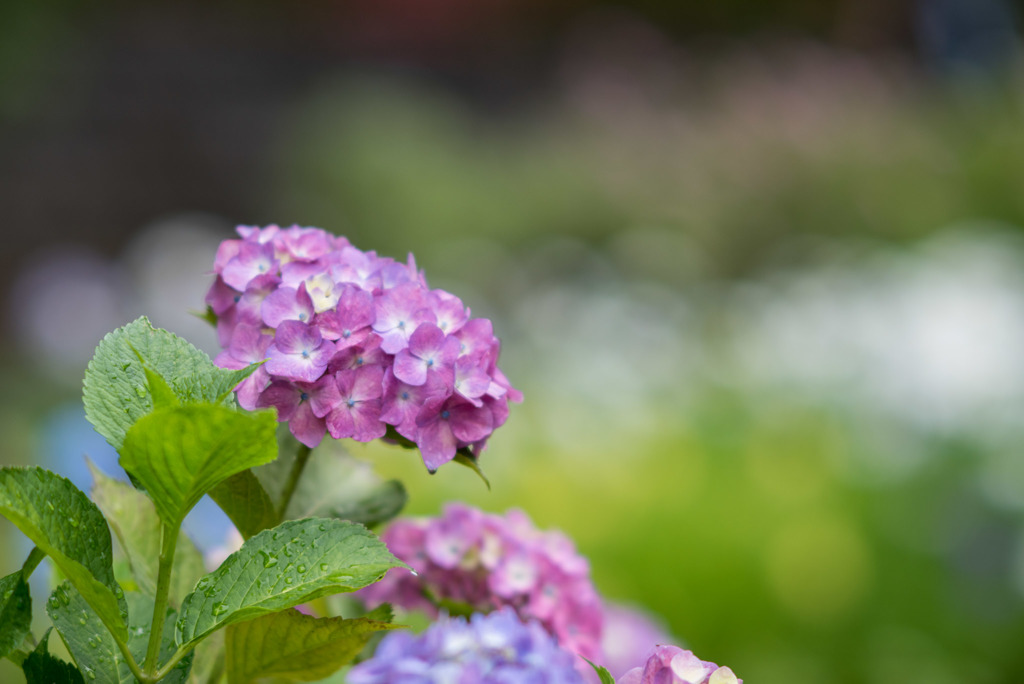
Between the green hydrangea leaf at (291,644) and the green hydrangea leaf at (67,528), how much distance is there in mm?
61

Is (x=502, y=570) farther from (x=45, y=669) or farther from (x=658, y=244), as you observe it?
(x=658, y=244)

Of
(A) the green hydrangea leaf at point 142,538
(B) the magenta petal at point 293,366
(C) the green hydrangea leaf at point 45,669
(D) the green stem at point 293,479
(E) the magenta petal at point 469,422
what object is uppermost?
(E) the magenta petal at point 469,422

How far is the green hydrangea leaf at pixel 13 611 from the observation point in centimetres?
42

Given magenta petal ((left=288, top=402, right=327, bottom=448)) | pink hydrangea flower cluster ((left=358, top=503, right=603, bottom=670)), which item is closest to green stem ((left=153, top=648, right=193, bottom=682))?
magenta petal ((left=288, top=402, right=327, bottom=448))

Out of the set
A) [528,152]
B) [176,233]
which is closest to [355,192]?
[528,152]

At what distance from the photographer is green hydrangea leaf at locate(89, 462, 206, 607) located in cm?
54

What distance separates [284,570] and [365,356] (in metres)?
0.11

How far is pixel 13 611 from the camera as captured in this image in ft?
1.39

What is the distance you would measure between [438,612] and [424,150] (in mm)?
5247

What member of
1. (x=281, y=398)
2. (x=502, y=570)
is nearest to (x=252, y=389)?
(x=281, y=398)

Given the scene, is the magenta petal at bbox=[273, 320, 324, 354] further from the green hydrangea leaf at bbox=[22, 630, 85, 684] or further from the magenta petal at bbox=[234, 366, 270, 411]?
the green hydrangea leaf at bbox=[22, 630, 85, 684]

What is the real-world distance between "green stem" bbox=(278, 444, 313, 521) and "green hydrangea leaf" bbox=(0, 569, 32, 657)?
0.14 metres

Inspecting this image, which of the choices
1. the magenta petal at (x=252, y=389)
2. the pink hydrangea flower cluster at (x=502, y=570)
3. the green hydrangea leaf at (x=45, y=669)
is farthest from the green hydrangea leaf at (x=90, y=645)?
the pink hydrangea flower cluster at (x=502, y=570)

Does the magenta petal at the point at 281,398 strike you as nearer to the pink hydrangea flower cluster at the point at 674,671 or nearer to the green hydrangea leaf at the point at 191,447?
the green hydrangea leaf at the point at 191,447
